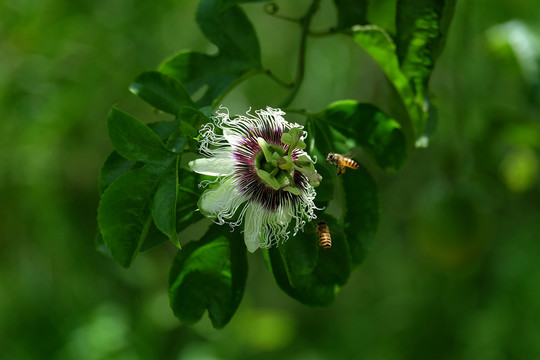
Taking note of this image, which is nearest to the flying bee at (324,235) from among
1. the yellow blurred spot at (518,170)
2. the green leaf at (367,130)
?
the green leaf at (367,130)

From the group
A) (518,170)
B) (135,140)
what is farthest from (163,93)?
(518,170)

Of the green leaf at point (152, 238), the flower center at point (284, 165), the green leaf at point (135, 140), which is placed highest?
the green leaf at point (135, 140)

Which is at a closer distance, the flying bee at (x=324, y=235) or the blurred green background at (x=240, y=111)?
the flying bee at (x=324, y=235)

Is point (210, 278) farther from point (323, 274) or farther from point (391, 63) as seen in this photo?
point (391, 63)

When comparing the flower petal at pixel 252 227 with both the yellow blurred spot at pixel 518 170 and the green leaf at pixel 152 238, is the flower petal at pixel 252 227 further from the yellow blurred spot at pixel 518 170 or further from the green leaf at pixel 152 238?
the yellow blurred spot at pixel 518 170

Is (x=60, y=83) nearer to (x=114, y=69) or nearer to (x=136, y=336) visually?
(x=114, y=69)

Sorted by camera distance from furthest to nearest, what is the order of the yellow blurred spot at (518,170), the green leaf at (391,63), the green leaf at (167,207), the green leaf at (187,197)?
the yellow blurred spot at (518,170) → the green leaf at (391,63) → the green leaf at (187,197) → the green leaf at (167,207)

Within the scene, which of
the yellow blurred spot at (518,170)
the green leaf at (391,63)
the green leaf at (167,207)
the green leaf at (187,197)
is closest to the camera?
the green leaf at (167,207)

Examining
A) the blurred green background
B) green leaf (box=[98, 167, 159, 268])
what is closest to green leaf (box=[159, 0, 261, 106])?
green leaf (box=[98, 167, 159, 268])
